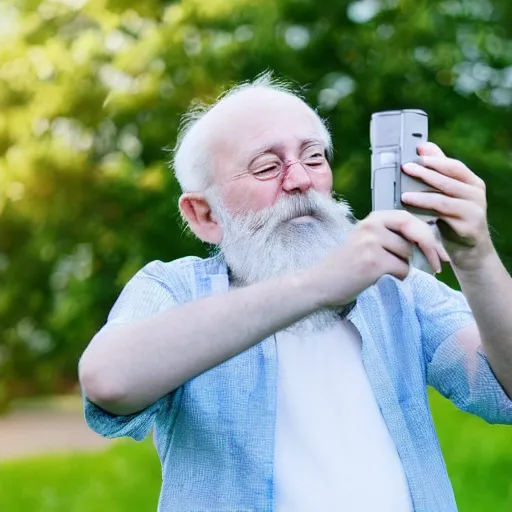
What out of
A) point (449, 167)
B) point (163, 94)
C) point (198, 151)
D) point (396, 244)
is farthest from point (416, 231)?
point (163, 94)

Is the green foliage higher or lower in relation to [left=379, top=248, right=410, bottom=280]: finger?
higher

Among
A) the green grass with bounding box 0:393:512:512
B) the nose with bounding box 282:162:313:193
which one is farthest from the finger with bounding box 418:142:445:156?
the green grass with bounding box 0:393:512:512

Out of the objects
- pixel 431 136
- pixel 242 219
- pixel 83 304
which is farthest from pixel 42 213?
pixel 242 219

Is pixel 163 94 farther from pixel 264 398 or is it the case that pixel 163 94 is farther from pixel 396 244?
pixel 396 244

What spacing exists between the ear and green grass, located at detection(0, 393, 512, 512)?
3416 millimetres

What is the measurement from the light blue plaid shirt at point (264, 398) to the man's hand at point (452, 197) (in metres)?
0.36

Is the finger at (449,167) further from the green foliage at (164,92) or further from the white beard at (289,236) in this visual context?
the green foliage at (164,92)

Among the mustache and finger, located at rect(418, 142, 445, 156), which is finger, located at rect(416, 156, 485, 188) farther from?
the mustache

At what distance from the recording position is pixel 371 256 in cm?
179

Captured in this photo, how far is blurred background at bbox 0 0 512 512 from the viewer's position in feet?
48.3

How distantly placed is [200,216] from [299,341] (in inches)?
22.6

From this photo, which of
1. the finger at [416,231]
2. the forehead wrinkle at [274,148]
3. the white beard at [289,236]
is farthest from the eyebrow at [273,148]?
the finger at [416,231]

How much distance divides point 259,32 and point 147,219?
336cm

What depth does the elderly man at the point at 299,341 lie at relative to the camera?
1.83 m
